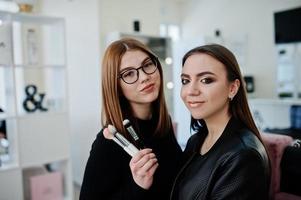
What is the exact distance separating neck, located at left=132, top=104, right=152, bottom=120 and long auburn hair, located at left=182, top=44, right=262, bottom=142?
30 centimetres

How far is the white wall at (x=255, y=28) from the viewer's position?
16.5ft

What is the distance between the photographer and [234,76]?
3.06ft

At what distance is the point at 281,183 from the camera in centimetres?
190

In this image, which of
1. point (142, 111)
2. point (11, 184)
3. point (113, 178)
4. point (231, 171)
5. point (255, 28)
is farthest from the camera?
point (255, 28)

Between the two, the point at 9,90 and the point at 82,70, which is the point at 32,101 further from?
the point at 82,70

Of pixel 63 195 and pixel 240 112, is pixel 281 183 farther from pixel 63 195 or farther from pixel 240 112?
pixel 63 195

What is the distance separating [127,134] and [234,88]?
0.40m

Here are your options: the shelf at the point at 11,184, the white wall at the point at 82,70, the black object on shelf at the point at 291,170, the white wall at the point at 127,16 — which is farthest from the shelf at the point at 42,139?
the black object on shelf at the point at 291,170

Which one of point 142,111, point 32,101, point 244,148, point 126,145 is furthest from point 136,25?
point 244,148

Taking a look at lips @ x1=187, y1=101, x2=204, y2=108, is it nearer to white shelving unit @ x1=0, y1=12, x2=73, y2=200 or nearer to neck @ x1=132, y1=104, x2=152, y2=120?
neck @ x1=132, y1=104, x2=152, y2=120

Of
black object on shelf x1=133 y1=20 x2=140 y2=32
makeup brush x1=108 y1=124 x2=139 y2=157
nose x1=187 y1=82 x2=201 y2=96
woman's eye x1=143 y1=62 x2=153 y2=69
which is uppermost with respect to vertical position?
black object on shelf x1=133 y1=20 x2=140 y2=32

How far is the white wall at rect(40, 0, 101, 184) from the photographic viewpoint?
342cm

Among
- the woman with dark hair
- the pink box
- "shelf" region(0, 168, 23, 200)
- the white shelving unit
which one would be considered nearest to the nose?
the woman with dark hair

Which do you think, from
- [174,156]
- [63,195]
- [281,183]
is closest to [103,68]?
[174,156]
